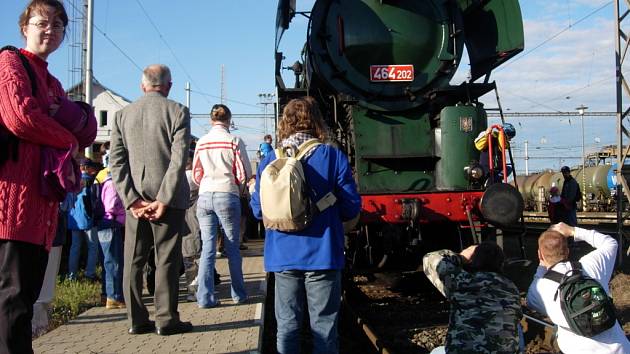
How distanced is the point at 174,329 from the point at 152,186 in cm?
102

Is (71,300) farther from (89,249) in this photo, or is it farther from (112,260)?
(89,249)

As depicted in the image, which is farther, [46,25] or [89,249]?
[89,249]

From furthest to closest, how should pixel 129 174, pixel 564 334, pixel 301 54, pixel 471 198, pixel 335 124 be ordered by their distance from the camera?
pixel 301 54
pixel 335 124
pixel 471 198
pixel 129 174
pixel 564 334

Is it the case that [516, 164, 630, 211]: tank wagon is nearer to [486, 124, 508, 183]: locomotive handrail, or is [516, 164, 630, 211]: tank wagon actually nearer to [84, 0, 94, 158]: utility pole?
[84, 0, 94, 158]: utility pole

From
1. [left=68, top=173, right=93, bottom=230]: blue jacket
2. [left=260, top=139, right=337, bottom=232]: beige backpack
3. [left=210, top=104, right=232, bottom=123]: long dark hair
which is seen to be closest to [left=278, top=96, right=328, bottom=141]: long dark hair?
[left=260, top=139, right=337, bottom=232]: beige backpack

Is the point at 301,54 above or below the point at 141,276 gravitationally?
above

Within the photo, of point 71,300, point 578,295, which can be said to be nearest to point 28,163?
point 578,295

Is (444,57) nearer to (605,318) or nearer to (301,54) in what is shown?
(301,54)

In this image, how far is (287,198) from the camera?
316cm

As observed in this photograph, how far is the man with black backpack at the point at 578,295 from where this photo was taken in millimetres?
3381

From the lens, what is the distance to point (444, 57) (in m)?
7.56

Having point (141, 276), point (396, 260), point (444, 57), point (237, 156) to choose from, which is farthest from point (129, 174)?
point (444, 57)

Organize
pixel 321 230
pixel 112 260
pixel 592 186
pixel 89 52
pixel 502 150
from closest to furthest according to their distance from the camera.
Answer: pixel 321 230
pixel 112 260
pixel 502 150
pixel 89 52
pixel 592 186

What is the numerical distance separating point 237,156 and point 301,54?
3819mm
